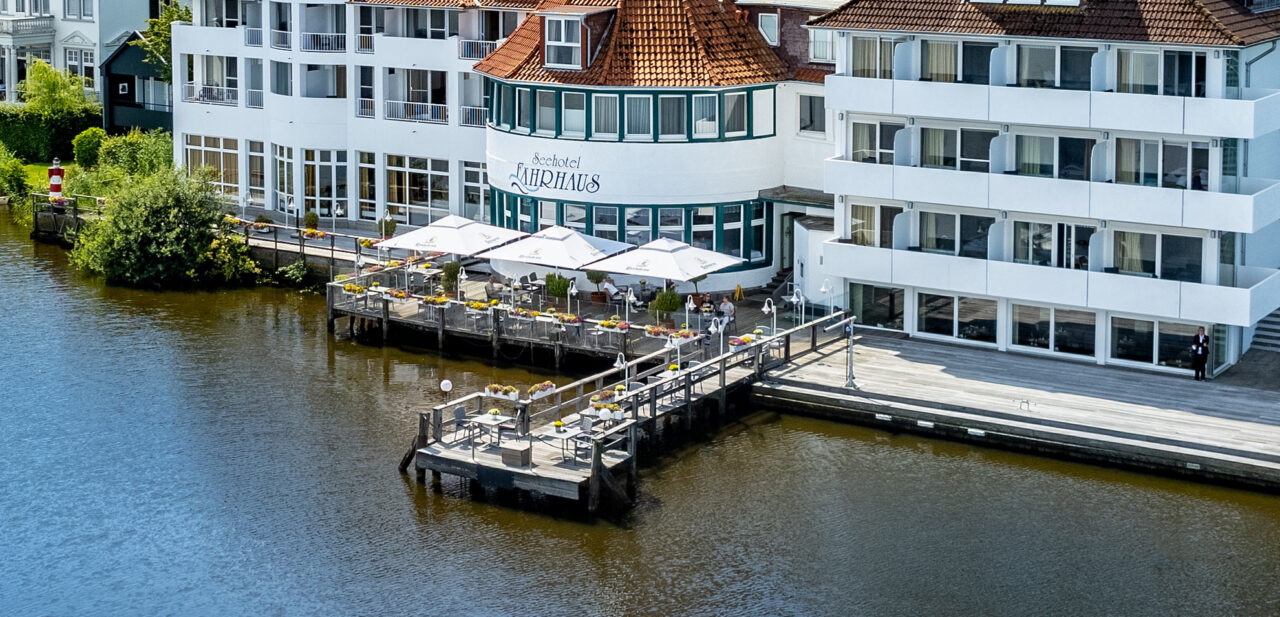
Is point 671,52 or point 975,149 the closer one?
point 975,149

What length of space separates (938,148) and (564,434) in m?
14.9

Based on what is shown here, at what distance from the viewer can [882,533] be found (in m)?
44.6

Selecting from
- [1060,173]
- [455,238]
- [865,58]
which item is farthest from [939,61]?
[455,238]

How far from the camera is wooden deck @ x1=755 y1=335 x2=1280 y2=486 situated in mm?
47906

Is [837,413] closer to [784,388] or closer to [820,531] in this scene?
[784,388]

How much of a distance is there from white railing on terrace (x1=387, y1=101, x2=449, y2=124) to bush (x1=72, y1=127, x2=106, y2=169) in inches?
715

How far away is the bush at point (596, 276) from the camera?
6081 centimetres

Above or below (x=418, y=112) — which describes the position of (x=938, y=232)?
below

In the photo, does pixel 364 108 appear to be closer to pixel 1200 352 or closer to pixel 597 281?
pixel 597 281

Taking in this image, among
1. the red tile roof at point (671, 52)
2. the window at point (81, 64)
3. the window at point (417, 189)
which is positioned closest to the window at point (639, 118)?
the red tile roof at point (671, 52)

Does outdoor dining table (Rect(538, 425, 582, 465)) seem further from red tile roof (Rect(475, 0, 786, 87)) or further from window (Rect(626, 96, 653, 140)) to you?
red tile roof (Rect(475, 0, 786, 87))

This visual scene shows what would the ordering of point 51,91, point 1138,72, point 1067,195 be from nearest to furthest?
point 1138,72
point 1067,195
point 51,91

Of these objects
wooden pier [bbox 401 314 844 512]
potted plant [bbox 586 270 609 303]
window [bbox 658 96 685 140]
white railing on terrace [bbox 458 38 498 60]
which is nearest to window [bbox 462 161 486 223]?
white railing on terrace [bbox 458 38 498 60]

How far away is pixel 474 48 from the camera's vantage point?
6888 cm
